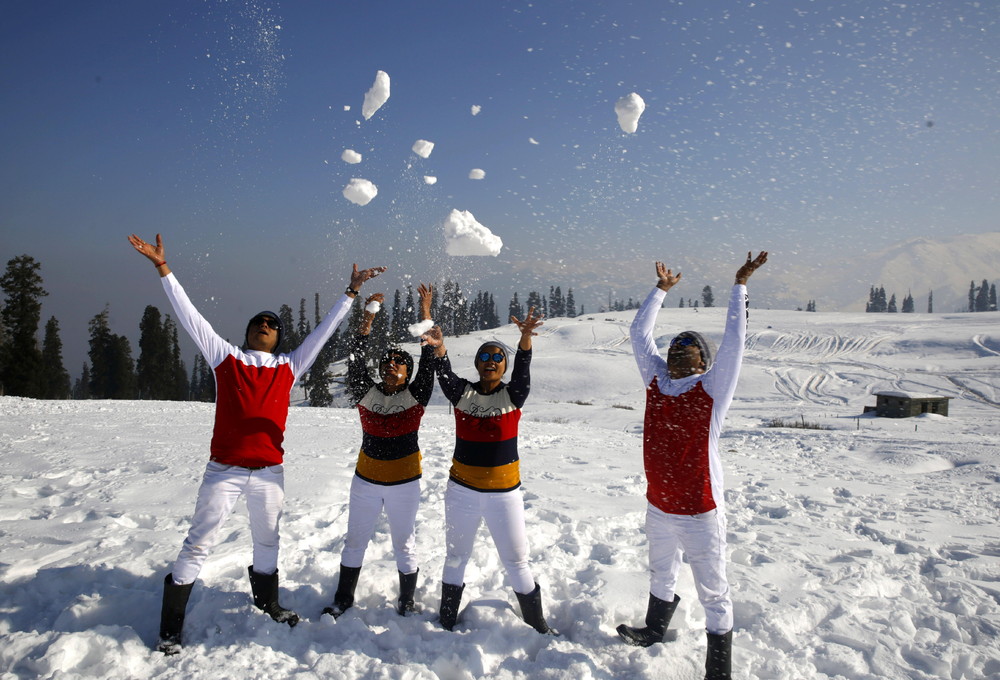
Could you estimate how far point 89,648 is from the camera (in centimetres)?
347

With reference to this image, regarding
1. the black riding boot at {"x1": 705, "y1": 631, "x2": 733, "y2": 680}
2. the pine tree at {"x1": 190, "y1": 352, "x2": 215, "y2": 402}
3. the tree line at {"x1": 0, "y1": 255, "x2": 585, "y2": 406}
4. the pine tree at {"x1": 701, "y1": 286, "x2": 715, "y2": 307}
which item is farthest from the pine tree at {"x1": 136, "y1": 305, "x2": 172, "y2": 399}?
the pine tree at {"x1": 701, "y1": 286, "x2": 715, "y2": 307}

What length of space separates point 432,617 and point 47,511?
16.8ft

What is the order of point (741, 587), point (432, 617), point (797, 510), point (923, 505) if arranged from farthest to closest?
point (923, 505) < point (797, 510) < point (741, 587) < point (432, 617)

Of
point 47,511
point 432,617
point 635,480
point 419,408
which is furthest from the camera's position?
point 635,480

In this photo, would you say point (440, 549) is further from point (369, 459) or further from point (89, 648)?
point (89, 648)

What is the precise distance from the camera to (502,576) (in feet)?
16.5

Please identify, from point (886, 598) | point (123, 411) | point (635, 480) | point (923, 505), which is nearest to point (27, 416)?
point (123, 411)

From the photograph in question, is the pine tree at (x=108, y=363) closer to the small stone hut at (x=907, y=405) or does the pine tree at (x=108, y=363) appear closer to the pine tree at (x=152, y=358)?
the pine tree at (x=152, y=358)

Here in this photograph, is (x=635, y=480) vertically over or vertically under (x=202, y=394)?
over

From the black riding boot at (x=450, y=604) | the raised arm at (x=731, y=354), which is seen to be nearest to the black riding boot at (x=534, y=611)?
the black riding boot at (x=450, y=604)

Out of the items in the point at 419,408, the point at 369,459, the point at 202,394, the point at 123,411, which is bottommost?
the point at 202,394

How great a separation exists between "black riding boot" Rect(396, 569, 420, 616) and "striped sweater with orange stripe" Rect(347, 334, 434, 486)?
0.80 metres

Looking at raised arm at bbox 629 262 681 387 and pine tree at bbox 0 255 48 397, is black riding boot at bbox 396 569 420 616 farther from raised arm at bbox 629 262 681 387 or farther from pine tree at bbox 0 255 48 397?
pine tree at bbox 0 255 48 397

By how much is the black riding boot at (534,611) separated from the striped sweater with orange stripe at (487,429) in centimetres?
86
